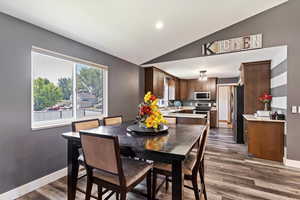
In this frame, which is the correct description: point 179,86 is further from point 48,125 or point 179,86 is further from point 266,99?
point 48,125

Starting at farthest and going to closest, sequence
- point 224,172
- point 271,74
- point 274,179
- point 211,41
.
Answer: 1. point 271,74
2. point 211,41
3. point 224,172
4. point 274,179

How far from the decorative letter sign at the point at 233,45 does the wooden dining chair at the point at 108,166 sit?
9.65 ft

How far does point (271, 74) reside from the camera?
3629mm

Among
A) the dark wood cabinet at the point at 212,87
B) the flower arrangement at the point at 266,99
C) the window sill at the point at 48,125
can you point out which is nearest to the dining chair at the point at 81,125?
the window sill at the point at 48,125

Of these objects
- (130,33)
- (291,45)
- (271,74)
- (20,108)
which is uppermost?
(130,33)

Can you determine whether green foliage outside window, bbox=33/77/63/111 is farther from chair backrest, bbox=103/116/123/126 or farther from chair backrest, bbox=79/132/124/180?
chair backrest, bbox=79/132/124/180

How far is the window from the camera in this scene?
2203 millimetres

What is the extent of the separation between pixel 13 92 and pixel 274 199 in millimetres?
3541

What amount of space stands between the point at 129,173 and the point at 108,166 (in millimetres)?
220

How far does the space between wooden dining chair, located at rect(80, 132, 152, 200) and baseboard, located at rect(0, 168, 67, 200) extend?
1274mm

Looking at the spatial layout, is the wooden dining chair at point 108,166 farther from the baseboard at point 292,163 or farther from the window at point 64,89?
the baseboard at point 292,163

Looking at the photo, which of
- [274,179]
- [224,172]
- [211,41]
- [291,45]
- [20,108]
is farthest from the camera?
[211,41]

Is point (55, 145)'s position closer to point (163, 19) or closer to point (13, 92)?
point (13, 92)

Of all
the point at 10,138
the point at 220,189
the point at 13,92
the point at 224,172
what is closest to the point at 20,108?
the point at 13,92
